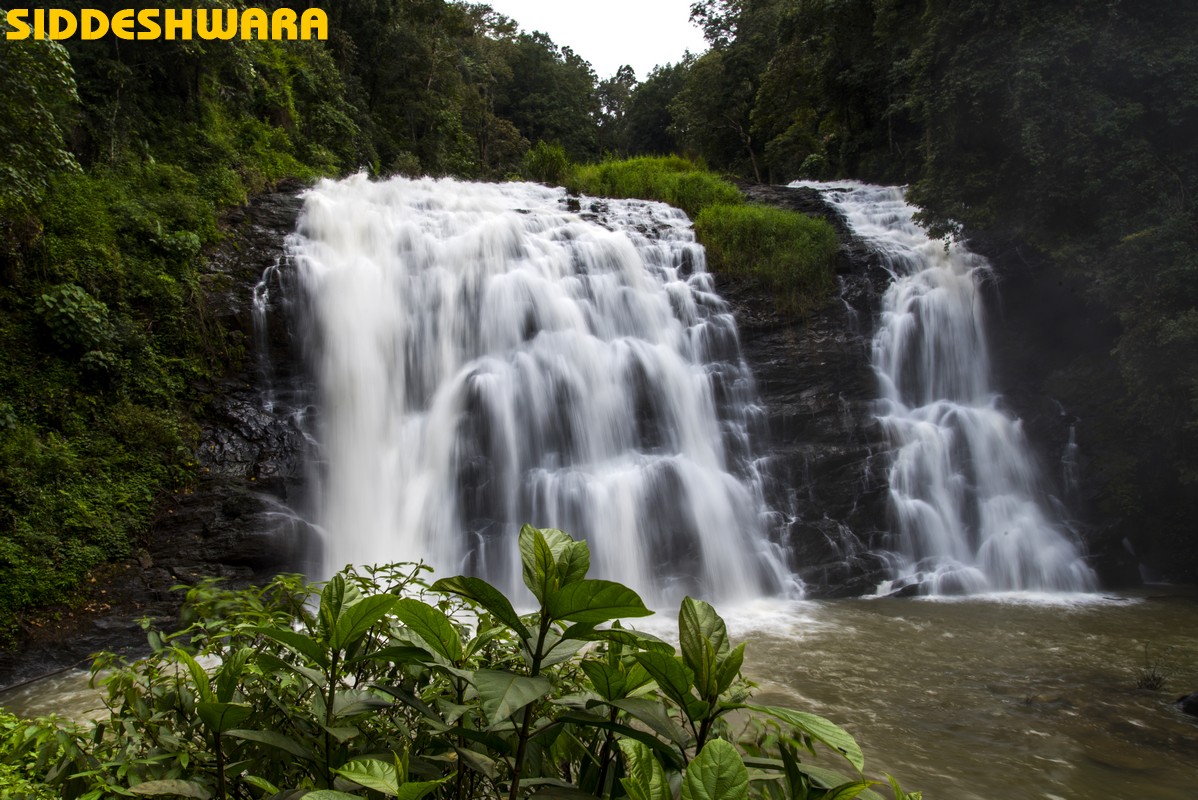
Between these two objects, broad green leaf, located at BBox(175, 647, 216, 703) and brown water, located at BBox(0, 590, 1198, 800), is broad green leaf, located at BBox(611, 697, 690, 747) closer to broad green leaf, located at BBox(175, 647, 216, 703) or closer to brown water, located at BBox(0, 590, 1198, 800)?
broad green leaf, located at BBox(175, 647, 216, 703)

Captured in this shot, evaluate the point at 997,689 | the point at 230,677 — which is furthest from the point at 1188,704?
the point at 230,677

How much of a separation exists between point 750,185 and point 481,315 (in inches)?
362

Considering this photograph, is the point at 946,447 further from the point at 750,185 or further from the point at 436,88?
the point at 436,88

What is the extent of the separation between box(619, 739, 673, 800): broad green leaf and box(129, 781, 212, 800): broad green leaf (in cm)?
64

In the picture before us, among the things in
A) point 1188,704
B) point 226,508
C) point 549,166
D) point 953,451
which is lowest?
point 1188,704

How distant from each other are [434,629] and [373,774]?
23cm

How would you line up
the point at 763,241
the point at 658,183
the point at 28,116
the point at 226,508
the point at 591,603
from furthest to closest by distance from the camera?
the point at 658,183 → the point at 763,241 → the point at 226,508 → the point at 28,116 → the point at 591,603

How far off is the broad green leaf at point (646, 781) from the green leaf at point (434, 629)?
0.34 meters

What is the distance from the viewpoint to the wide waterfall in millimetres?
9133

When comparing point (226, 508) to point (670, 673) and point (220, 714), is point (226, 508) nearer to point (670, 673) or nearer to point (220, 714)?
point (220, 714)

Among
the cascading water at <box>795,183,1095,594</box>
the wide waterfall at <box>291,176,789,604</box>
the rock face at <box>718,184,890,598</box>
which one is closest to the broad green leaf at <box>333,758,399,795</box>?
the wide waterfall at <box>291,176,789,604</box>

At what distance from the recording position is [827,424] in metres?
10.8

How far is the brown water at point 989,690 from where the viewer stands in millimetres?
4359

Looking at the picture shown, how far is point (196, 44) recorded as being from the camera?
1230 centimetres
